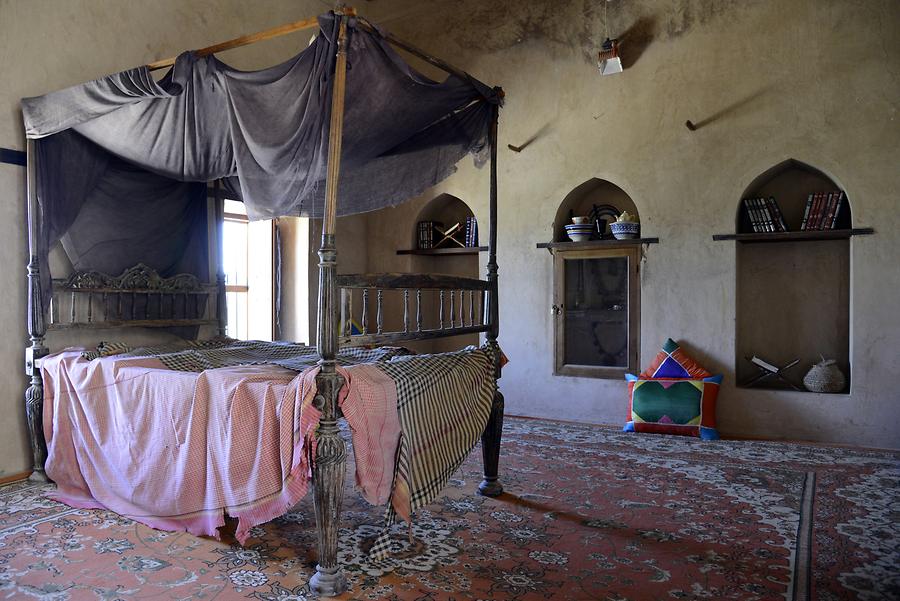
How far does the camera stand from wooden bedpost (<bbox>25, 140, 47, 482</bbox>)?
356 cm

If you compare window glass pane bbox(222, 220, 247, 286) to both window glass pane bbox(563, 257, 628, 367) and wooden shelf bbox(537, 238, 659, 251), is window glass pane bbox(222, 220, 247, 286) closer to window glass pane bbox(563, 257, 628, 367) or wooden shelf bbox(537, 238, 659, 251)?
wooden shelf bbox(537, 238, 659, 251)

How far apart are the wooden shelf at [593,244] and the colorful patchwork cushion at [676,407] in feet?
3.65

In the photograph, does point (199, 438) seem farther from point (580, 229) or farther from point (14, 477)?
point (580, 229)

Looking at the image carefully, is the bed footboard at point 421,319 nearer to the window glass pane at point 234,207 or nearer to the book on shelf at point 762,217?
the window glass pane at point 234,207

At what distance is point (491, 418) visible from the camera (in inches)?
135

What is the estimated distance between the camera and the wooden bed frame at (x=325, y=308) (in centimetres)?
236

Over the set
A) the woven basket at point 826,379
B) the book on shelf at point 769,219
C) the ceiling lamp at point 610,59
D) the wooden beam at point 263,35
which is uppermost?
the ceiling lamp at point 610,59

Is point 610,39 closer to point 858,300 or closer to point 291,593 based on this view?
point 858,300

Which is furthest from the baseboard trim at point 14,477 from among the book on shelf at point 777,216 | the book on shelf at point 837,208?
the book on shelf at point 837,208

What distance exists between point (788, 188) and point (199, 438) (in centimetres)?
469

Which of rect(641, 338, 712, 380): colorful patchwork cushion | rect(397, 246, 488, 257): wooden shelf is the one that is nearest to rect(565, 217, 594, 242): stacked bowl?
rect(397, 246, 488, 257): wooden shelf

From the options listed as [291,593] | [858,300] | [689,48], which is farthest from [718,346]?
[291,593]

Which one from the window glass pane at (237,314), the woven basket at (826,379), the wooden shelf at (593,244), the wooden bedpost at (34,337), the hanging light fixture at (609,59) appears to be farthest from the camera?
the window glass pane at (237,314)

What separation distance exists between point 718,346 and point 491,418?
2427 millimetres
